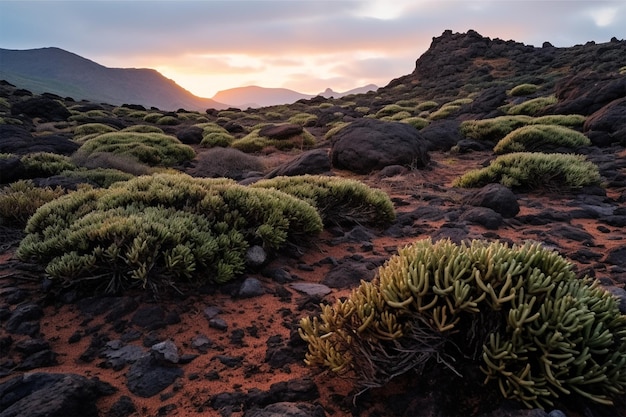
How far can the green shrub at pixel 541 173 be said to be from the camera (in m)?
9.79

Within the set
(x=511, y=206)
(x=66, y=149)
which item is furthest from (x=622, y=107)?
(x=66, y=149)

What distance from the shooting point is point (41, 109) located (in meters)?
34.4

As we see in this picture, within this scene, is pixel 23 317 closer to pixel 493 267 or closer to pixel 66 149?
pixel 493 267

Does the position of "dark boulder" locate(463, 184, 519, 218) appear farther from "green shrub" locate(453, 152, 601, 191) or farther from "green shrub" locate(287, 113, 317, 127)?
"green shrub" locate(287, 113, 317, 127)

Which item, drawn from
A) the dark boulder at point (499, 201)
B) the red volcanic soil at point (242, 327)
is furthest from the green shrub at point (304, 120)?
the red volcanic soil at point (242, 327)

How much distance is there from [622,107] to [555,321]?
17.9m

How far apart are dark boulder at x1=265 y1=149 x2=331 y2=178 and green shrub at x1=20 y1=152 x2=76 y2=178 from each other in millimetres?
6182

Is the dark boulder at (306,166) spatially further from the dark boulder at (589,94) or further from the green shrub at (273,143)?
the dark boulder at (589,94)

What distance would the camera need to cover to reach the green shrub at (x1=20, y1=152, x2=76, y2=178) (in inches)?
456

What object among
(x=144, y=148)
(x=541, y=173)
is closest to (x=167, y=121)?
(x=144, y=148)

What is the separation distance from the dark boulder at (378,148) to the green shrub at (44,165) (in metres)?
8.45

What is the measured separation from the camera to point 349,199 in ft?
26.5

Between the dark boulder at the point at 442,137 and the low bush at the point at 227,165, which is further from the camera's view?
the dark boulder at the point at 442,137

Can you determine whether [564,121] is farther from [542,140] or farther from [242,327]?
[242,327]
